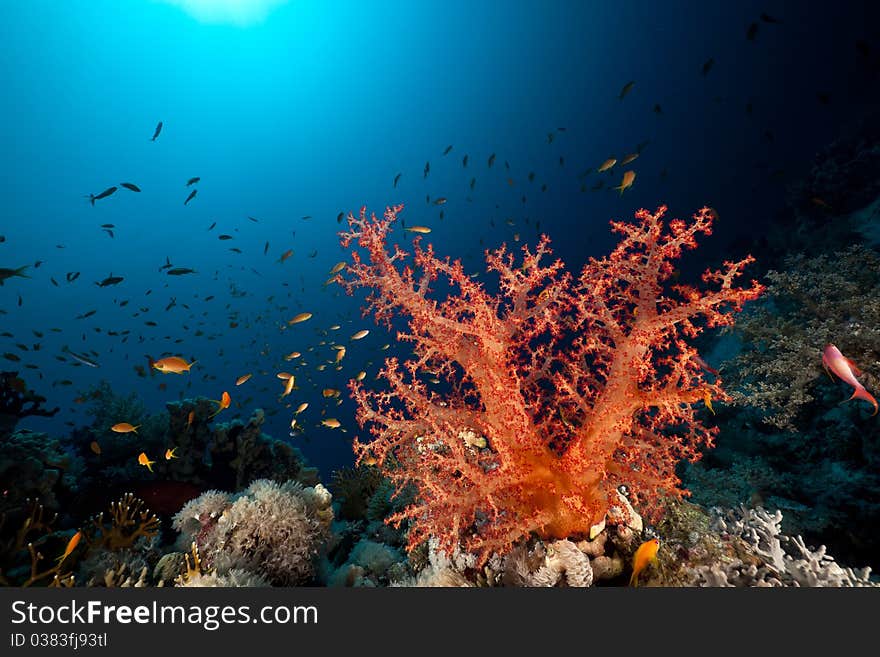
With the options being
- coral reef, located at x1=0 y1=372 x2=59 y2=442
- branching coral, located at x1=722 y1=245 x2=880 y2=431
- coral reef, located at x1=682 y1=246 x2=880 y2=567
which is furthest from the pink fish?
coral reef, located at x1=0 y1=372 x2=59 y2=442

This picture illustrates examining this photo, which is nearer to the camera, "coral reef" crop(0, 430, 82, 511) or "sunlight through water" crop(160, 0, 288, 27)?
"coral reef" crop(0, 430, 82, 511)

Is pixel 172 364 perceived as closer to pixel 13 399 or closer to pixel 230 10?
pixel 13 399

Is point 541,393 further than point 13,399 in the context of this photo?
No

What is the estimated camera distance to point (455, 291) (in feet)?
14.7

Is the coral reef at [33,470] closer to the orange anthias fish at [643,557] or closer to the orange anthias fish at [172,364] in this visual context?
the orange anthias fish at [172,364]

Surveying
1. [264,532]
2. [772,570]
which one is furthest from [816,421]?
[264,532]

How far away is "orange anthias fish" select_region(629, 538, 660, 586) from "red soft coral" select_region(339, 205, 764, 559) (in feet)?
1.26

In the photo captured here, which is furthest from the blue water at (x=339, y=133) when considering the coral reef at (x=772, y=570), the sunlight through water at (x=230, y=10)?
the coral reef at (x=772, y=570)

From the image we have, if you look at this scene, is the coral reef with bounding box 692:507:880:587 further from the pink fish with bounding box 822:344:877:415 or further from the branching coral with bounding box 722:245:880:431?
the branching coral with bounding box 722:245:880:431

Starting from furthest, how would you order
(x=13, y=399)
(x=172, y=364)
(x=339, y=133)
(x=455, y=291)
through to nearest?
(x=339, y=133) → (x=13, y=399) → (x=172, y=364) → (x=455, y=291)

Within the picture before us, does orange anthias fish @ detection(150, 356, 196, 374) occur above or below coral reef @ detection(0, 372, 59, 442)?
below

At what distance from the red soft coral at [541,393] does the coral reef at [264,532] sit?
1224 mm

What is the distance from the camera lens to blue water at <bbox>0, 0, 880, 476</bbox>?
39375 millimetres

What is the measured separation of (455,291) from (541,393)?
1605 millimetres
